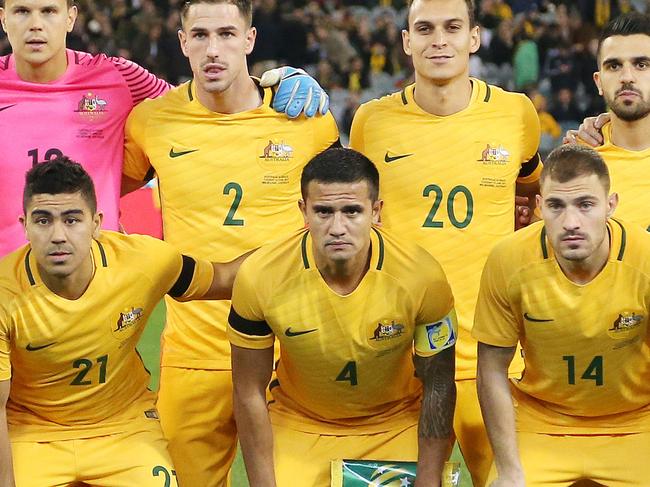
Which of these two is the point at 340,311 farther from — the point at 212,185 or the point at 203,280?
the point at 212,185

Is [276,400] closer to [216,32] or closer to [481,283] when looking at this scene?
[481,283]

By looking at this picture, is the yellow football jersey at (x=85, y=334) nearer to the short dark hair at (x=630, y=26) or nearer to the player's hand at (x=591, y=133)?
the player's hand at (x=591, y=133)

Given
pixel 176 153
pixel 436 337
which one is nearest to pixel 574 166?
pixel 436 337

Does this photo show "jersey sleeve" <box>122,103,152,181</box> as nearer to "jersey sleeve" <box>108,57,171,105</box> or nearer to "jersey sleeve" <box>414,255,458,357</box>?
"jersey sleeve" <box>108,57,171,105</box>

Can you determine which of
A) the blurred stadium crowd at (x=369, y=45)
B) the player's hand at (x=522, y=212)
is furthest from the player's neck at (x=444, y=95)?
the blurred stadium crowd at (x=369, y=45)

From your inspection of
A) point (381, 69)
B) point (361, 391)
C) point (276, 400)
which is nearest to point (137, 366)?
point (276, 400)

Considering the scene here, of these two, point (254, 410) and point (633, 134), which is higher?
point (633, 134)

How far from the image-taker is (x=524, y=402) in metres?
6.18

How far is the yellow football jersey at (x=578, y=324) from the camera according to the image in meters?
5.77

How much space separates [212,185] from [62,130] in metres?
0.88

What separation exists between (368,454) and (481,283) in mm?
996

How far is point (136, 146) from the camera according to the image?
6.83 m

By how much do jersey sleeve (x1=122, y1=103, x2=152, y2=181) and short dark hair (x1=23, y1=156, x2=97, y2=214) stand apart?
32.8 inches

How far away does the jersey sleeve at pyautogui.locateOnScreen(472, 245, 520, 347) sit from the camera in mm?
5844
